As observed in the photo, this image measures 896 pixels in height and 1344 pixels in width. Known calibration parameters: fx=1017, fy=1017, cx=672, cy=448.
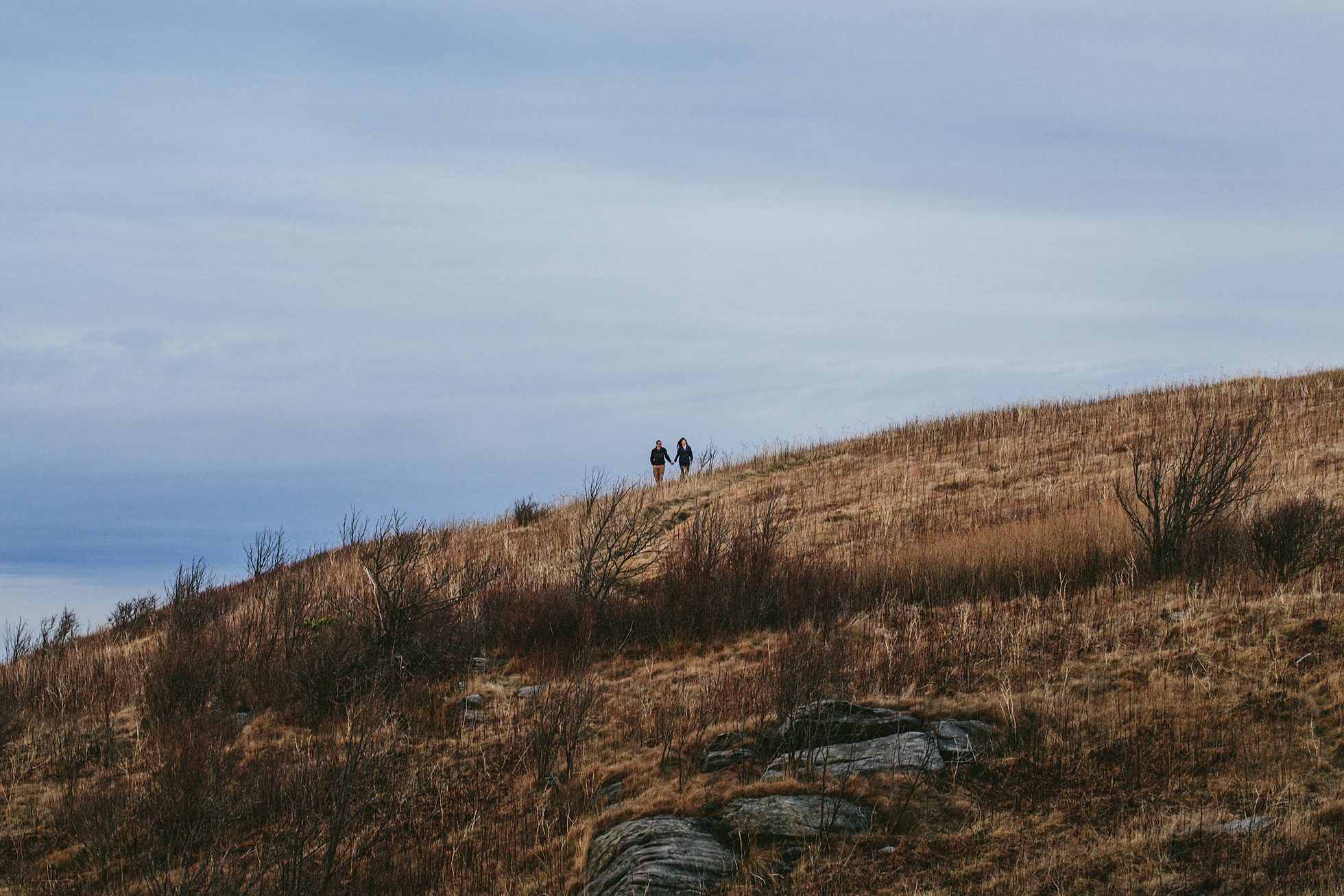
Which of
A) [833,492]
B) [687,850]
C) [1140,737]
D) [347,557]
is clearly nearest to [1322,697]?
[1140,737]

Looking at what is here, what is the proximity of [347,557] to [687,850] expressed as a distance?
49.9 ft

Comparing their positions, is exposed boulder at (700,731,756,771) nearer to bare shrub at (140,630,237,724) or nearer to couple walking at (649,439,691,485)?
bare shrub at (140,630,237,724)

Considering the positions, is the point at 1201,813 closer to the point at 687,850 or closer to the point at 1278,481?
the point at 687,850

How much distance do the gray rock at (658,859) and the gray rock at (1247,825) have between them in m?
3.24

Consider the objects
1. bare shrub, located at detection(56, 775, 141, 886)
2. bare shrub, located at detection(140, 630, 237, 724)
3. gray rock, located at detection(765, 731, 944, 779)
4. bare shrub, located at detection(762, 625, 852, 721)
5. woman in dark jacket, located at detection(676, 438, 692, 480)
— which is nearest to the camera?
gray rock, located at detection(765, 731, 944, 779)

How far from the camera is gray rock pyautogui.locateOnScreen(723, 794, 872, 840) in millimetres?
7160

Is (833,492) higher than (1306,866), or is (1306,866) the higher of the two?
(833,492)

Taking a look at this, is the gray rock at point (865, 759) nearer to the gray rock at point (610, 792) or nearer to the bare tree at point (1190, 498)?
the gray rock at point (610, 792)

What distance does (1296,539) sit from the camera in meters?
11.5

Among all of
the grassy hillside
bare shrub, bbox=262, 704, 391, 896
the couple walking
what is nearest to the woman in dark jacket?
the couple walking

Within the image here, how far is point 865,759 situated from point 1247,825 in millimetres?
2618

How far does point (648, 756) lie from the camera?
8812mm

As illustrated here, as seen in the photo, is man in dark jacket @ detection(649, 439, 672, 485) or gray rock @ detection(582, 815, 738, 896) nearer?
gray rock @ detection(582, 815, 738, 896)

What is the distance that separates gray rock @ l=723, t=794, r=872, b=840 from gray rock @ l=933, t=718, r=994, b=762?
104cm
